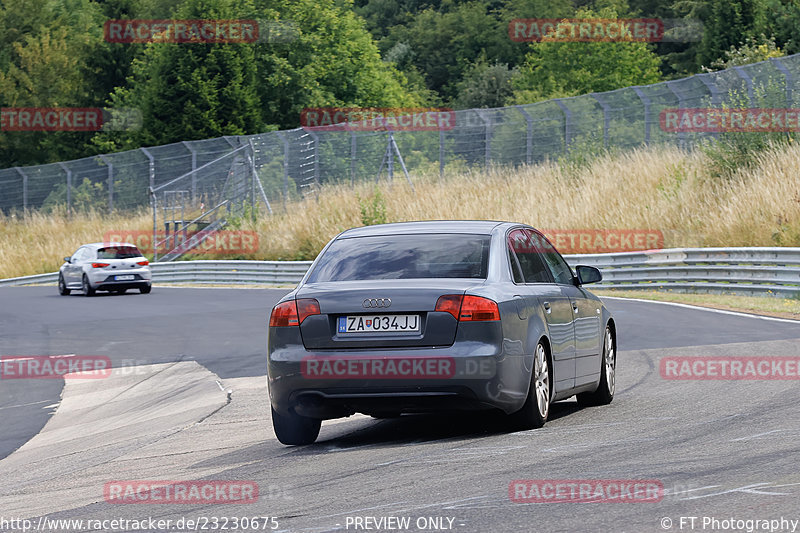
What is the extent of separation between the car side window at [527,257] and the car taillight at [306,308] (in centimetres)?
163

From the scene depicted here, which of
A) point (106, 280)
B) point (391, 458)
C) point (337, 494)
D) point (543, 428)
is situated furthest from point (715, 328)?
point (106, 280)

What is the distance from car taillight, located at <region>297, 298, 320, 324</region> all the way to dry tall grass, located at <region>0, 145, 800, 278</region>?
1967cm

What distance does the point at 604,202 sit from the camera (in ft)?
113

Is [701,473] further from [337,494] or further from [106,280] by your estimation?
[106,280]

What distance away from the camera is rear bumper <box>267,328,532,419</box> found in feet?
26.6

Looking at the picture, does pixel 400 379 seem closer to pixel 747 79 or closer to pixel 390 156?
pixel 747 79

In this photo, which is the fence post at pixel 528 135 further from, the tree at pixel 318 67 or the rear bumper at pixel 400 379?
the tree at pixel 318 67

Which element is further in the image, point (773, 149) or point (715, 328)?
point (773, 149)

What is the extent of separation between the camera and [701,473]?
22.3ft

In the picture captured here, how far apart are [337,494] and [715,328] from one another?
11.6 m

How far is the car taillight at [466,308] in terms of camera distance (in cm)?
815

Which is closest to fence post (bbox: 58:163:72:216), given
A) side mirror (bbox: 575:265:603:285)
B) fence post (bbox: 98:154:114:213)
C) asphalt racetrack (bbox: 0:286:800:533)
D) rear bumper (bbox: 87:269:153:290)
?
fence post (bbox: 98:154:114:213)

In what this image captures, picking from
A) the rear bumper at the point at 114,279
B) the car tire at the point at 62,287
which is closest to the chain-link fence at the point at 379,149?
the car tire at the point at 62,287

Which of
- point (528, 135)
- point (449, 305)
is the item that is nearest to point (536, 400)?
point (449, 305)
